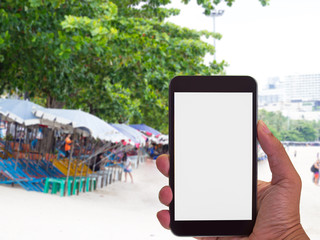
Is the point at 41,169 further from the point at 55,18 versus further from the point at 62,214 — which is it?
the point at 55,18

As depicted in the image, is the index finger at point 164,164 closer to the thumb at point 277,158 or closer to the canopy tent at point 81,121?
the thumb at point 277,158

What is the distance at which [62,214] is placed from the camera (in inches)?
335

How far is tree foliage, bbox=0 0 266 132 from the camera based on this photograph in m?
6.81

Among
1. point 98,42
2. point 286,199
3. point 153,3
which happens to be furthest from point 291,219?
point 153,3

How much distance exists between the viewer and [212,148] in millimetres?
1997

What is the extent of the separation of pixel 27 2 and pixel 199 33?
7.43 metres

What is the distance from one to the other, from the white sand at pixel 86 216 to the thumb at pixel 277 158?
291 cm

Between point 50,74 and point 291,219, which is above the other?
point 50,74

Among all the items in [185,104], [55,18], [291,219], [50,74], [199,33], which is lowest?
[291,219]

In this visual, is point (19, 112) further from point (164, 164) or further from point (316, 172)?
point (316, 172)

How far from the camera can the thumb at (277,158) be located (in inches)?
73.6

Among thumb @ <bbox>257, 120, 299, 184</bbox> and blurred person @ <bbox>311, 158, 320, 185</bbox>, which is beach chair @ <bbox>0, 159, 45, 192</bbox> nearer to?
thumb @ <bbox>257, 120, 299, 184</bbox>

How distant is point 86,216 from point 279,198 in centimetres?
740

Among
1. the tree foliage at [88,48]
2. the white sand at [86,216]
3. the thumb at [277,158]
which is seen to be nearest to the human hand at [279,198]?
the thumb at [277,158]
